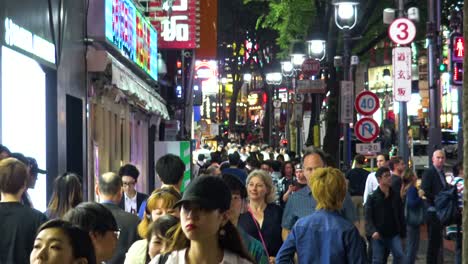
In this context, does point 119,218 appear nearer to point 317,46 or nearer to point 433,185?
point 433,185

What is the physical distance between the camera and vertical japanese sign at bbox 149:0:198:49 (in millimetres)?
27391

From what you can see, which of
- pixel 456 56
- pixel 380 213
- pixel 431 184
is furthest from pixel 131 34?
pixel 456 56

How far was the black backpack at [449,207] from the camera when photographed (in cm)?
1411

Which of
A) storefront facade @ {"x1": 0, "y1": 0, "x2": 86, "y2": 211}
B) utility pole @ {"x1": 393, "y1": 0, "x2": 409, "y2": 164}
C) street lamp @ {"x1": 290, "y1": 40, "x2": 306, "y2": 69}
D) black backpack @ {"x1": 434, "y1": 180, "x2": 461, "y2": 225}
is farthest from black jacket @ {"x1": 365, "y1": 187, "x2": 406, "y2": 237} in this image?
street lamp @ {"x1": 290, "y1": 40, "x2": 306, "y2": 69}

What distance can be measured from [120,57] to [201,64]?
31.8 metres

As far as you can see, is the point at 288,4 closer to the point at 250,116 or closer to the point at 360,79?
the point at 360,79

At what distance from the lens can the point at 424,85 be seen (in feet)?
274

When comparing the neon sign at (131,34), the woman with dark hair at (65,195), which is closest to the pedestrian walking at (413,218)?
the neon sign at (131,34)

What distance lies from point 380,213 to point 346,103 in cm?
1080

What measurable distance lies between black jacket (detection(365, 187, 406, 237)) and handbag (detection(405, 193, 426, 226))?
106cm

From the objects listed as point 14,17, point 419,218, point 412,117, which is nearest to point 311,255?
point 14,17

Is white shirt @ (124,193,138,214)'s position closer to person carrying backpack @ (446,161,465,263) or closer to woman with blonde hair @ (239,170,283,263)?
woman with blonde hair @ (239,170,283,263)

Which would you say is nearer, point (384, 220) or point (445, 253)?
point (384, 220)

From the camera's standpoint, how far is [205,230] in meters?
4.94
